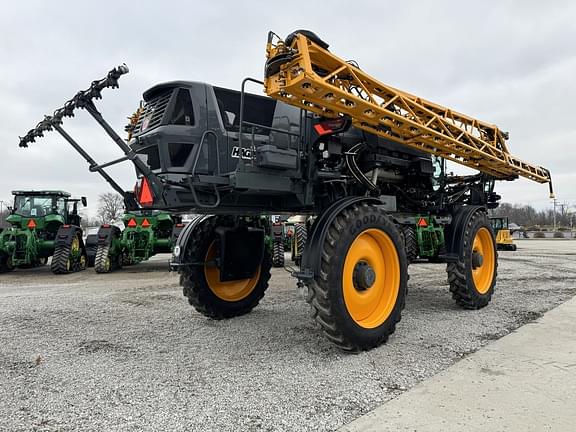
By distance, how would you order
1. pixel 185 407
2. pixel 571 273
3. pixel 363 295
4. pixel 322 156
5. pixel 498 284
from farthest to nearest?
pixel 571 273 < pixel 498 284 < pixel 322 156 < pixel 363 295 < pixel 185 407

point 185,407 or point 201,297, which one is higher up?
point 201,297

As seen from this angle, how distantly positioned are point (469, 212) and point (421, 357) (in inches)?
112

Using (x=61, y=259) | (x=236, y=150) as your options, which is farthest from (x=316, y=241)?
(x=61, y=259)

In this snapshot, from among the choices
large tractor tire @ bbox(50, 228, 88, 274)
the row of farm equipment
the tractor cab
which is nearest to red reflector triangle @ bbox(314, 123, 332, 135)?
the row of farm equipment

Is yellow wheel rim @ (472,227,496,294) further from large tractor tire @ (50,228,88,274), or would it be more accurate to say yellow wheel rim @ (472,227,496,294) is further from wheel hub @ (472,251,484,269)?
large tractor tire @ (50,228,88,274)

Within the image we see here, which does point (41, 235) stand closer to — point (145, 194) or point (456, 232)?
point (145, 194)

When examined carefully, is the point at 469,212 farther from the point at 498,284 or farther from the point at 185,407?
the point at 185,407

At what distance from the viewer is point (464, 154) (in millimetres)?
5758

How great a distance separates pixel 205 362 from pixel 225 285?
1.83 metres

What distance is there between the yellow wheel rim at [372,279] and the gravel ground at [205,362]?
36cm

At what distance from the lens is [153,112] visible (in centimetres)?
436

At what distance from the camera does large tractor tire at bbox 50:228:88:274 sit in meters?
12.0

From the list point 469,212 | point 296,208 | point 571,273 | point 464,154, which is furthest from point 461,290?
point 571,273

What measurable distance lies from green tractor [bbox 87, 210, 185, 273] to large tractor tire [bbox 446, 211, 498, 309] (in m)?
8.10
